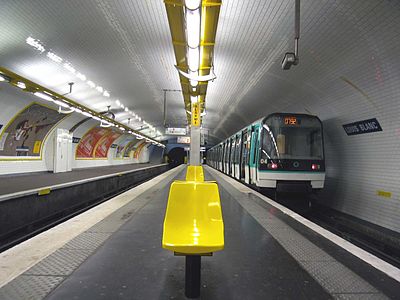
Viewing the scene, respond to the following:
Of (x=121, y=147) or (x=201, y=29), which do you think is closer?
A: (x=201, y=29)

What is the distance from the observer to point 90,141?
69.2 ft

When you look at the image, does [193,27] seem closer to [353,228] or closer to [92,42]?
[92,42]

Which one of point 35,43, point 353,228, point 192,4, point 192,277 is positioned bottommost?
point 353,228

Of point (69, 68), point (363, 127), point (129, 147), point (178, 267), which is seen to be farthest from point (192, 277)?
point (129, 147)

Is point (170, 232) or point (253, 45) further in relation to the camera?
point (253, 45)

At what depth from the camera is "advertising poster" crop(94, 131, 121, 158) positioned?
2341 cm

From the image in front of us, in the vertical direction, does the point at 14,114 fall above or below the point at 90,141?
above

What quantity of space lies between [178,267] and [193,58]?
17.2 ft

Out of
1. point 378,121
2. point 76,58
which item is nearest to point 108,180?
point 76,58

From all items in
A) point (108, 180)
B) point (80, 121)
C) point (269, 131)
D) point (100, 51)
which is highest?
point (100, 51)

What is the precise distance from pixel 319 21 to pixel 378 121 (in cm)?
282

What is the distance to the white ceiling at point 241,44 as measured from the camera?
524 cm

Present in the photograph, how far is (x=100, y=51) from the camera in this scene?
842 centimetres

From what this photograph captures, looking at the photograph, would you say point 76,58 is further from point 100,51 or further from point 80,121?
point 80,121
